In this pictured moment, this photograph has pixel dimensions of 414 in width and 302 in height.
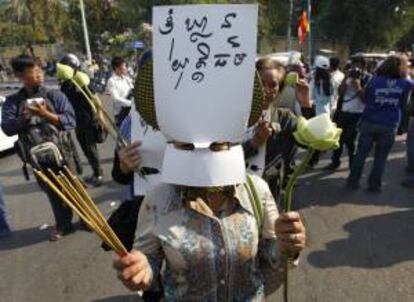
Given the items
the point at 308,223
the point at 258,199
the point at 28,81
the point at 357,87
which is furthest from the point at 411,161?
the point at 258,199

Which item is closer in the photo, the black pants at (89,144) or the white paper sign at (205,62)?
the white paper sign at (205,62)

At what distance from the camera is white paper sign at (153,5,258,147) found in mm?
1483

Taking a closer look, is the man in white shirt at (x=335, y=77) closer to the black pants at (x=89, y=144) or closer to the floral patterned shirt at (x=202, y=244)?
the black pants at (x=89, y=144)

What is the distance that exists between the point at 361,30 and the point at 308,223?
28.2m

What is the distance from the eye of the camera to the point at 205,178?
5.11ft

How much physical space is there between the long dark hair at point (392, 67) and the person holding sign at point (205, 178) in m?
4.48

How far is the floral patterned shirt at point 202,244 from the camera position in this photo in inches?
67.5

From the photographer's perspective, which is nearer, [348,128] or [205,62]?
[205,62]

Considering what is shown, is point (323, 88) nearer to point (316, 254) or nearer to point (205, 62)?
point (316, 254)

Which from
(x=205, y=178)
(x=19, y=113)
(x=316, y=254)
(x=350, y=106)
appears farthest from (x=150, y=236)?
(x=350, y=106)

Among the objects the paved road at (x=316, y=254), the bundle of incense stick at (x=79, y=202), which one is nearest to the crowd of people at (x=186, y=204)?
the bundle of incense stick at (x=79, y=202)

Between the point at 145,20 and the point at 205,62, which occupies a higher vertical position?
the point at 145,20

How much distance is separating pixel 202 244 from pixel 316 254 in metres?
3.08

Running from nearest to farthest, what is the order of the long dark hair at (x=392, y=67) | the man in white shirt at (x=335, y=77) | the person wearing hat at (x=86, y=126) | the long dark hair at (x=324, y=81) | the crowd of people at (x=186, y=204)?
the crowd of people at (x=186, y=204) < the long dark hair at (x=392, y=67) < the person wearing hat at (x=86, y=126) < the long dark hair at (x=324, y=81) < the man in white shirt at (x=335, y=77)
